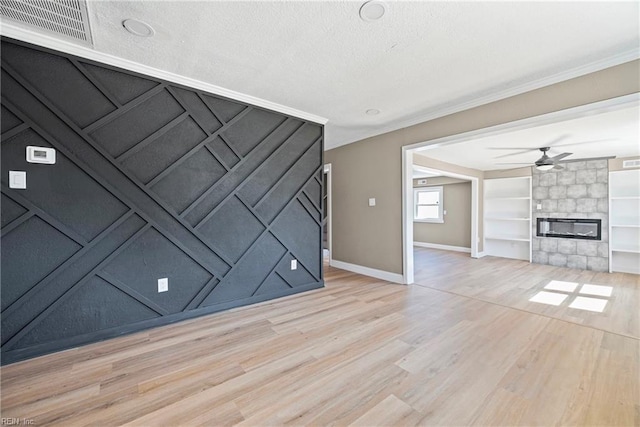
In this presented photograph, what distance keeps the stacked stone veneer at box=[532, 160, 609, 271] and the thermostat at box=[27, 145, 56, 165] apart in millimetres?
8305

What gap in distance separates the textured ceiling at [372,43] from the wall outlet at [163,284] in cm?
205

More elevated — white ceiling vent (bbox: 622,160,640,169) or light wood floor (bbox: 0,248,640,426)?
white ceiling vent (bbox: 622,160,640,169)

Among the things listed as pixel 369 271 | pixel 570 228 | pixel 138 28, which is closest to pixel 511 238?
pixel 570 228

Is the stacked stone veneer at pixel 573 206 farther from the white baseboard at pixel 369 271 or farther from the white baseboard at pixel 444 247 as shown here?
the white baseboard at pixel 369 271

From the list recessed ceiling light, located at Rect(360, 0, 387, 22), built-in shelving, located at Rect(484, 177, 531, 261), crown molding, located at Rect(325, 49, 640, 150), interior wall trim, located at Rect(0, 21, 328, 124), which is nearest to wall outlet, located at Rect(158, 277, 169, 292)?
interior wall trim, located at Rect(0, 21, 328, 124)

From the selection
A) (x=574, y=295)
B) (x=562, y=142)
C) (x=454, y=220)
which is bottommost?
(x=574, y=295)

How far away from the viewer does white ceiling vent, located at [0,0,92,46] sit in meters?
1.67

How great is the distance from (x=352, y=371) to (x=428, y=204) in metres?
7.57

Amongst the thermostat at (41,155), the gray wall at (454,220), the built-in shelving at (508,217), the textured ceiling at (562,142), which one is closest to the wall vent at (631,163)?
the textured ceiling at (562,142)

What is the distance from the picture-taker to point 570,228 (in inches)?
220

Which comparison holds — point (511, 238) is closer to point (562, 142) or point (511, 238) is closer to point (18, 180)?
point (562, 142)

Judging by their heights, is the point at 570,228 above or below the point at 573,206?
below

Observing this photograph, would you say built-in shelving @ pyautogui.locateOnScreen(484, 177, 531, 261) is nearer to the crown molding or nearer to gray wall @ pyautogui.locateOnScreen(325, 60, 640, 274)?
gray wall @ pyautogui.locateOnScreen(325, 60, 640, 274)

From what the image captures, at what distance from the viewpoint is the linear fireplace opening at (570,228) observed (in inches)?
208
